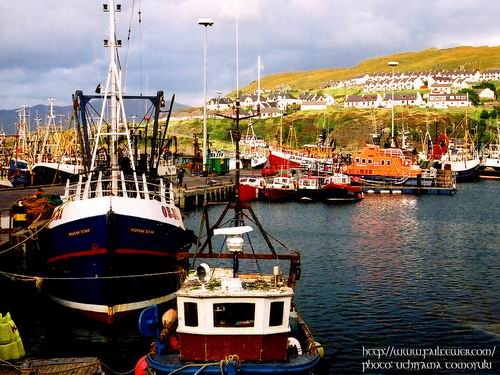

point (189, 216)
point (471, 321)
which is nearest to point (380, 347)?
point (471, 321)

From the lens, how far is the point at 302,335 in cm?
2236

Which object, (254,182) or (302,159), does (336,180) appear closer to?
(254,182)

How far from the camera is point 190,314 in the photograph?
1819cm

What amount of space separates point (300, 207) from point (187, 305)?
64587 millimetres

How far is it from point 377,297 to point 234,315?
66.1 ft

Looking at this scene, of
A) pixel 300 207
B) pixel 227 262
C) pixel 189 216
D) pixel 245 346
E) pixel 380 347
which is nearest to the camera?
pixel 245 346

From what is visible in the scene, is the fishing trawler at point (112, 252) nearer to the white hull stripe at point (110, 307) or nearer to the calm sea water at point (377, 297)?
the white hull stripe at point (110, 307)

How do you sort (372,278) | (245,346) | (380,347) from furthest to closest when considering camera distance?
(372,278), (380,347), (245,346)

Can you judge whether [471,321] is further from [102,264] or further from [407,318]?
[102,264]

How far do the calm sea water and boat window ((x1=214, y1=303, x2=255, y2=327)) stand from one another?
346 inches

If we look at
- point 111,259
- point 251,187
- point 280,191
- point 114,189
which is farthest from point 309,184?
point 111,259

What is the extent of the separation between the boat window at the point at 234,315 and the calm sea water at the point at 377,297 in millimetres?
8790

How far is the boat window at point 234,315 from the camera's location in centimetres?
1806

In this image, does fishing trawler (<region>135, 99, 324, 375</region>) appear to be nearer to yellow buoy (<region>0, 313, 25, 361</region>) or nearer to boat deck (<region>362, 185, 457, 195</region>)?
yellow buoy (<region>0, 313, 25, 361</region>)
